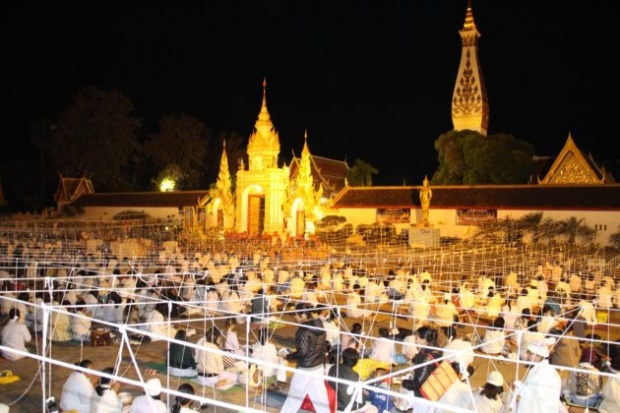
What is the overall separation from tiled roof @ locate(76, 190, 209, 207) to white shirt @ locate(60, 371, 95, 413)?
1330 inches

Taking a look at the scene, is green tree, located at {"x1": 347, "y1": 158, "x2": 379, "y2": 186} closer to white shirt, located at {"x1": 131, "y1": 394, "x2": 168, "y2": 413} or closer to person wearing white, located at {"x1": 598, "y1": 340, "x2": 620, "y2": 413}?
person wearing white, located at {"x1": 598, "y1": 340, "x2": 620, "y2": 413}

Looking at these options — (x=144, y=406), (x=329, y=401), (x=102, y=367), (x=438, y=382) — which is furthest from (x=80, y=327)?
(x=438, y=382)

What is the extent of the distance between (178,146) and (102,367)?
4615cm

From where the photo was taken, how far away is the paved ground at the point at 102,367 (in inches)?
329

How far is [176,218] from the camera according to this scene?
1597 inches

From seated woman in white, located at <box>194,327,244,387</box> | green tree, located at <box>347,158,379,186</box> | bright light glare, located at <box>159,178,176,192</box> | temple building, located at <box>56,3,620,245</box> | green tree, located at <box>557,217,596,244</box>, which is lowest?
seated woman in white, located at <box>194,327,244,387</box>

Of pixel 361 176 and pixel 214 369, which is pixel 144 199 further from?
pixel 214 369

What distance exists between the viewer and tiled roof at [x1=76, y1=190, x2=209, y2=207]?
41.5 metres

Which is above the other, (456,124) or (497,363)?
(456,124)

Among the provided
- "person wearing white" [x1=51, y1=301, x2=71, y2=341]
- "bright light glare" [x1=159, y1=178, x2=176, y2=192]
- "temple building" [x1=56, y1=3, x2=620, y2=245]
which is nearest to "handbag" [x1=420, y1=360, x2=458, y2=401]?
"person wearing white" [x1=51, y1=301, x2=71, y2=341]

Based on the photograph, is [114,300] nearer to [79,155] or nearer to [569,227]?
[569,227]

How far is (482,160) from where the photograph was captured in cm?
3694

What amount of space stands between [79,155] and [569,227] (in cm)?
4124

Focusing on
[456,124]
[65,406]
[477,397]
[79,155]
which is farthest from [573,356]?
[79,155]
